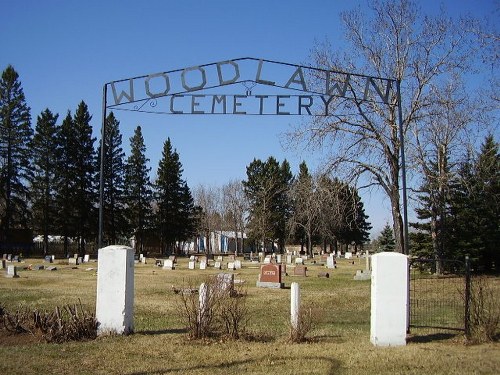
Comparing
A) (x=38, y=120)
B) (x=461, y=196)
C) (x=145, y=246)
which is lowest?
(x=145, y=246)

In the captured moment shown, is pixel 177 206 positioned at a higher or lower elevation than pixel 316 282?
higher

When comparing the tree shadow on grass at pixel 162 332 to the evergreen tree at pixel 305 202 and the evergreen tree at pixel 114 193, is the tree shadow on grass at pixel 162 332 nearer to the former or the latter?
the evergreen tree at pixel 305 202

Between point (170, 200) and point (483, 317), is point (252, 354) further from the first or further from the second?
point (170, 200)

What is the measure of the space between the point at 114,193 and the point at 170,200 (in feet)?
29.0

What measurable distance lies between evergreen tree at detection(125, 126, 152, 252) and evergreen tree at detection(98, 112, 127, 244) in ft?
3.42

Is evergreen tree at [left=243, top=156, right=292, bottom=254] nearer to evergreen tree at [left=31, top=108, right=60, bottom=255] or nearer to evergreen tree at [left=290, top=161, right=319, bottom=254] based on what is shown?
evergreen tree at [left=31, top=108, right=60, bottom=255]

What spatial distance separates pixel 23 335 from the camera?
30.1 feet

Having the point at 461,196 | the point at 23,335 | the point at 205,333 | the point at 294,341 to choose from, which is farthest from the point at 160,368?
the point at 461,196

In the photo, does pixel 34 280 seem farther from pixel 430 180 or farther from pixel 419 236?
pixel 419 236

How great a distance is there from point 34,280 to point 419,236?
21720 mm

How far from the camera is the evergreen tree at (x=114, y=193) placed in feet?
206

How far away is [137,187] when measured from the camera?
66.6 metres

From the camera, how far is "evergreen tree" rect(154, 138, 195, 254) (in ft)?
230

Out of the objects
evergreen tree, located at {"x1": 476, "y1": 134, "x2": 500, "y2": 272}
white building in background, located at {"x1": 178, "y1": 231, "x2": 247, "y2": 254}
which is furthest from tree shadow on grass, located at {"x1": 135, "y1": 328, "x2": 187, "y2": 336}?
white building in background, located at {"x1": 178, "y1": 231, "x2": 247, "y2": 254}
